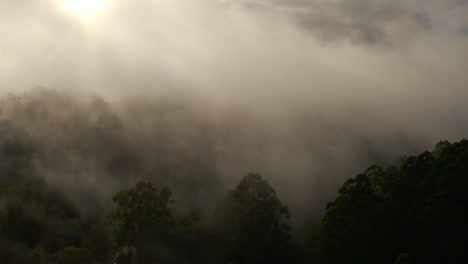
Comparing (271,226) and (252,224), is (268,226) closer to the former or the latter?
(271,226)

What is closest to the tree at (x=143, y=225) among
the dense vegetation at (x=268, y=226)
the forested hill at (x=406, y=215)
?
the dense vegetation at (x=268, y=226)

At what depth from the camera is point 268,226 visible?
7500 centimetres

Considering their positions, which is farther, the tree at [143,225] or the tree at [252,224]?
the tree at [143,225]

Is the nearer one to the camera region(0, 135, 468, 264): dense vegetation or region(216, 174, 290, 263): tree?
region(0, 135, 468, 264): dense vegetation

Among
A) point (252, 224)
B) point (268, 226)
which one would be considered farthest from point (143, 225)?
point (268, 226)

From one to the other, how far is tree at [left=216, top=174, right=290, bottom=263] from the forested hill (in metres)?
12.8

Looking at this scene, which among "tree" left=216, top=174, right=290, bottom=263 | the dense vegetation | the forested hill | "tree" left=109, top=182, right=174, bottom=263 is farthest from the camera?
"tree" left=109, top=182, right=174, bottom=263

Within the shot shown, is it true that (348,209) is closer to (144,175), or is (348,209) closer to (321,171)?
(144,175)

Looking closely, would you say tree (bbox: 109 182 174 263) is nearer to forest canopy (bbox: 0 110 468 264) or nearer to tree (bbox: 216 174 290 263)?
forest canopy (bbox: 0 110 468 264)

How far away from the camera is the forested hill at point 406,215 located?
56344 mm

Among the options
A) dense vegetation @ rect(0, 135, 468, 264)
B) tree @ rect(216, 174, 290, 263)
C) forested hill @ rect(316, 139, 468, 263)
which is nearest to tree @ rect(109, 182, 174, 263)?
dense vegetation @ rect(0, 135, 468, 264)

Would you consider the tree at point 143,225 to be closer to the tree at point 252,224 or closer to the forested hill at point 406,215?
the tree at point 252,224

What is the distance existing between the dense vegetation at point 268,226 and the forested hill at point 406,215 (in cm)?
11

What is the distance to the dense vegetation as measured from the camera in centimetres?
5731
